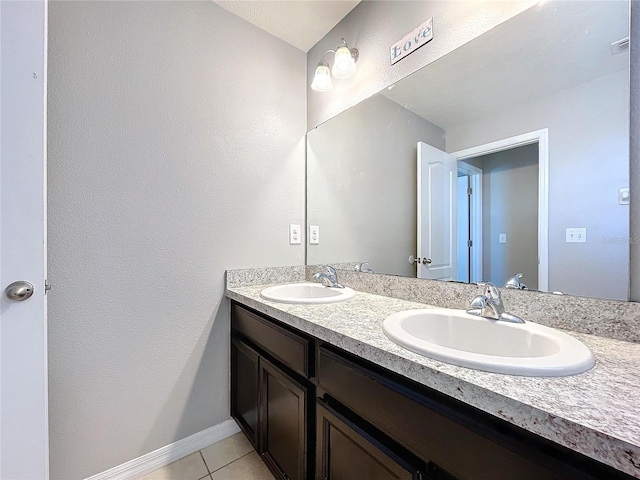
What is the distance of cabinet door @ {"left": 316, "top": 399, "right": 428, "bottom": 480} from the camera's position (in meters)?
0.66

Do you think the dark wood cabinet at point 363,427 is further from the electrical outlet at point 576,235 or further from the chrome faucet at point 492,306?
the electrical outlet at point 576,235

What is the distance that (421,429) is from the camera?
62cm

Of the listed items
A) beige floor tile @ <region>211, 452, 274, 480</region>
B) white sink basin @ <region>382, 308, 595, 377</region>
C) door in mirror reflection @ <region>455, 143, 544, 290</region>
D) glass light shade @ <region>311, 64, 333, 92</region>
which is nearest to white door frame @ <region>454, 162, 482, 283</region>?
door in mirror reflection @ <region>455, 143, 544, 290</region>

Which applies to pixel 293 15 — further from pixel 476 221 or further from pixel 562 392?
pixel 562 392

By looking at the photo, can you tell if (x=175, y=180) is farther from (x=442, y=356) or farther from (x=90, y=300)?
(x=442, y=356)

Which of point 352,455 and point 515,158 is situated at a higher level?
point 515,158

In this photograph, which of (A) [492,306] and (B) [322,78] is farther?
(B) [322,78]

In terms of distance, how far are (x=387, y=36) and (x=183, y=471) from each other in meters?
2.33

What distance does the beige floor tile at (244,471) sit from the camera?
1273 mm

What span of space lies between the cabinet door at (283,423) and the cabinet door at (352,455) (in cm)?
8

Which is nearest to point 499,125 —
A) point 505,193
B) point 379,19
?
point 505,193

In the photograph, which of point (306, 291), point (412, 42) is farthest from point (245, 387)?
point (412, 42)

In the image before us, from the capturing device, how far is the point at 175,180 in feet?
4.52

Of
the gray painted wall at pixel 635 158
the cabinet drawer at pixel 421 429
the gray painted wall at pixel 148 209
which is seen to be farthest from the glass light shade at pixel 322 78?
the cabinet drawer at pixel 421 429
